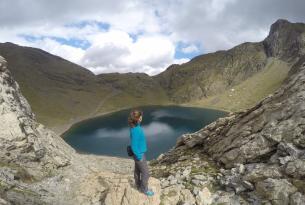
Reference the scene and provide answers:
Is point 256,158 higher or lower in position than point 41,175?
lower

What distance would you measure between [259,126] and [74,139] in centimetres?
14953

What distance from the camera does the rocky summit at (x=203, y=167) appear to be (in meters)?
16.9

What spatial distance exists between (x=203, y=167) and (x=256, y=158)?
3.40m

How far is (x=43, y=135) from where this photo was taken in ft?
89.2

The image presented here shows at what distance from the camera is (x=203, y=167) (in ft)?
69.8

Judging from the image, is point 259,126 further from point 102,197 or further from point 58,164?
point 58,164

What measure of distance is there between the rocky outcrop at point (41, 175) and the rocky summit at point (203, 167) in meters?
0.05

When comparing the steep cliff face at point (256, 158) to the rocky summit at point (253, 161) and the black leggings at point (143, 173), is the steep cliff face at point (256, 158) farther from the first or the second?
the black leggings at point (143, 173)

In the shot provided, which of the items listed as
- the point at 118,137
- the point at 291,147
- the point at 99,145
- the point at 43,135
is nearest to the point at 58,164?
the point at 43,135

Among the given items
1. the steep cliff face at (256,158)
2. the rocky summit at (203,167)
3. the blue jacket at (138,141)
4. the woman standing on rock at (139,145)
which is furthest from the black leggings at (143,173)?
the steep cliff face at (256,158)

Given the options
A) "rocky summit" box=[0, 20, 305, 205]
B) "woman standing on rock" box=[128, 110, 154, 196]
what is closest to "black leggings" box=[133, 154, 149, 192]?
"woman standing on rock" box=[128, 110, 154, 196]

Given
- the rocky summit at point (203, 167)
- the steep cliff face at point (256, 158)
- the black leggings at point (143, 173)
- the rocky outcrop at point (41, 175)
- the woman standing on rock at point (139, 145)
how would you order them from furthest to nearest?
the rocky outcrop at point (41, 175) < the black leggings at point (143, 173) < the woman standing on rock at point (139, 145) < the rocky summit at point (203, 167) < the steep cliff face at point (256, 158)

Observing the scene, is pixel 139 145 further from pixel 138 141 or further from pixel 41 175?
pixel 41 175

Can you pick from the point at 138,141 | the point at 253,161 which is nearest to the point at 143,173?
the point at 138,141
